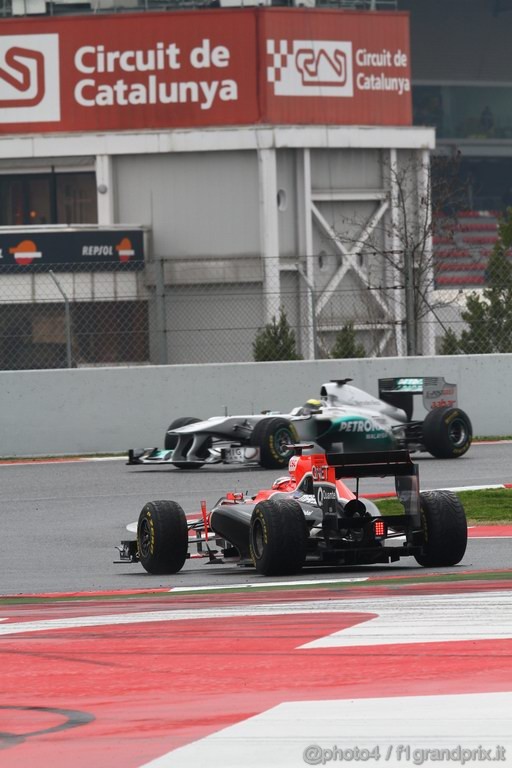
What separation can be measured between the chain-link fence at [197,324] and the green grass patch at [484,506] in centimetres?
611

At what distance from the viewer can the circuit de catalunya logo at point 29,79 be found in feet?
141

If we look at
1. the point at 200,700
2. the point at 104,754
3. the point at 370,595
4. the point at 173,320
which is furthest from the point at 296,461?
the point at 173,320

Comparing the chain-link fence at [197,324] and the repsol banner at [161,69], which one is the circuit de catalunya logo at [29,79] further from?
the chain-link fence at [197,324]

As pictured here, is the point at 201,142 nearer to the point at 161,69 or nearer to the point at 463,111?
the point at 161,69

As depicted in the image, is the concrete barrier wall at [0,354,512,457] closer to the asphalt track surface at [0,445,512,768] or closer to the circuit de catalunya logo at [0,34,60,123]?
the asphalt track surface at [0,445,512,768]

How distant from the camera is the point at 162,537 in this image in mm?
10844

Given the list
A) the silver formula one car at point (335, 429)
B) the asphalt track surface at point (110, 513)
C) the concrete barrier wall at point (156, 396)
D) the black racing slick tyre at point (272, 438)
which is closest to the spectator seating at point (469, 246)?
the concrete barrier wall at point (156, 396)

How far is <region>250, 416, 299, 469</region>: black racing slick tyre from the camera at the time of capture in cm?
1892

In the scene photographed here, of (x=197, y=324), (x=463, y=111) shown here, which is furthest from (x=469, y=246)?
(x=463, y=111)

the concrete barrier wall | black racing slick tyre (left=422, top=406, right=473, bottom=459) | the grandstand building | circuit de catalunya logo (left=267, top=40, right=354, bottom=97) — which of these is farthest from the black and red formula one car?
circuit de catalunya logo (left=267, top=40, right=354, bottom=97)

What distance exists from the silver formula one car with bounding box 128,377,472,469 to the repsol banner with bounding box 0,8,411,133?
24.4 m

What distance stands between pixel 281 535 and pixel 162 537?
1.17m

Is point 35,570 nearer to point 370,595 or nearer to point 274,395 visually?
point 370,595

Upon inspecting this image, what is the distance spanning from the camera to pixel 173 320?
1526 inches
